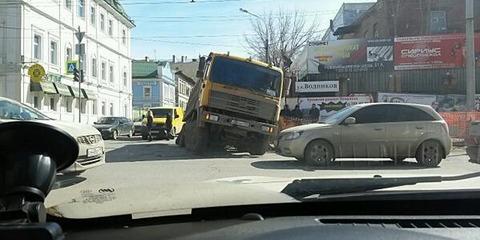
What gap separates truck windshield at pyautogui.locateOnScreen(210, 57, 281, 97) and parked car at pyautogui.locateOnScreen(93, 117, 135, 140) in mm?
15618

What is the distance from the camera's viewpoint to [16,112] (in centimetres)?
1030

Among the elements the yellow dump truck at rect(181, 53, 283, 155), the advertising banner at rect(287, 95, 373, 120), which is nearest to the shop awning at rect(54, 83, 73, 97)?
the advertising banner at rect(287, 95, 373, 120)

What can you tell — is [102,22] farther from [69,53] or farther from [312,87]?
[312,87]

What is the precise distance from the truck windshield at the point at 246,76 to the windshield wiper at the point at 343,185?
1315 centimetres

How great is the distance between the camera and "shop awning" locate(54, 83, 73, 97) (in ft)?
117

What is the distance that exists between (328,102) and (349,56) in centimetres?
652

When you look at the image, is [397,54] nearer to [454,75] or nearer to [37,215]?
[454,75]

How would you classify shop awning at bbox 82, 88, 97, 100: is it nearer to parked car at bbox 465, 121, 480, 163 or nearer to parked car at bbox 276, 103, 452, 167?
parked car at bbox 276, 103, 452, 167

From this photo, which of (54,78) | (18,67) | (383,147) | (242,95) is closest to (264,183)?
(383,147)

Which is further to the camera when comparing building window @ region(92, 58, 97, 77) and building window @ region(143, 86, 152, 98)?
building window @ region(143, 86, 152, 98)

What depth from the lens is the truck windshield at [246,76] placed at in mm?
16500

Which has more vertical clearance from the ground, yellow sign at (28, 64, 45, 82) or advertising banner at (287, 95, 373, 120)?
yellow sign at (28, 64, 45, 82)

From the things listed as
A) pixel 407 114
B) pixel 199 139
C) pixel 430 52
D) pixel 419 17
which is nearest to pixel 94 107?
pixel 430 52

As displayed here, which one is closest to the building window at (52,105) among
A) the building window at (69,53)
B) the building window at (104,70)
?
the building window at (69,53)
